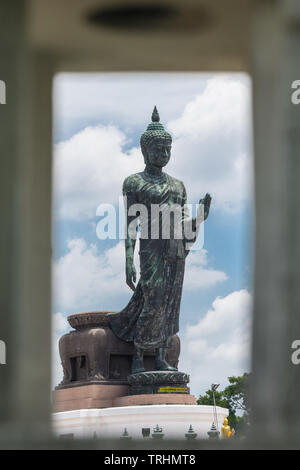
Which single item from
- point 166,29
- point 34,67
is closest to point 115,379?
point 166,29

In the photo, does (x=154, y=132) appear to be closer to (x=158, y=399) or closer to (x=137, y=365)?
(x=137, y=365)

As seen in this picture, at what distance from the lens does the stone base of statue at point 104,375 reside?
447 inches

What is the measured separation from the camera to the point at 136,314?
461 inches

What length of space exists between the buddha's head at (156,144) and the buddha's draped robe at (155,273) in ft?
0.65

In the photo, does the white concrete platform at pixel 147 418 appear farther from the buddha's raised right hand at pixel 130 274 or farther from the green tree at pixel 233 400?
the buddha's raised right hand at pixel 130 274

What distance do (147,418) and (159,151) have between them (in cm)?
299

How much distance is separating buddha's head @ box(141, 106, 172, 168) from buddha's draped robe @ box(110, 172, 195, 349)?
0.65 feet

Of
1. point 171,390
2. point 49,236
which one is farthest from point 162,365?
point 49,236

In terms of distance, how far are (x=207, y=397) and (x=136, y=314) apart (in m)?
1.32

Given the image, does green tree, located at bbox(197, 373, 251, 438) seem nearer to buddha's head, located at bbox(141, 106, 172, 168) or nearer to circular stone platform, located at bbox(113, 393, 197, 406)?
circular stone platform, located at bbox(113, 393, 197, 406)

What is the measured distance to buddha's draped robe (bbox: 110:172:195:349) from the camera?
1116 cm

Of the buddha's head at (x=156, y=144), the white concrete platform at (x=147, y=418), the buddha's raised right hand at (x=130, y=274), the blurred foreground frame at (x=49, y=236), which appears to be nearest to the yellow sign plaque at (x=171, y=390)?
the white concrete platform at (x=147, y=418)

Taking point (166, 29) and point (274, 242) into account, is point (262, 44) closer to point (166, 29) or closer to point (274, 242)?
point (274, 242)
